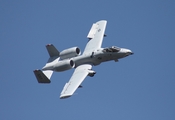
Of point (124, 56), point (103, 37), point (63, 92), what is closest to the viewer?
point (63, 92)

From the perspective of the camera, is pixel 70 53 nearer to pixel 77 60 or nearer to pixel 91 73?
pixel 77 60

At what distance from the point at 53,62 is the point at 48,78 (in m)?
5.09

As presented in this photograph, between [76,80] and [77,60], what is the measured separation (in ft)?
18.6

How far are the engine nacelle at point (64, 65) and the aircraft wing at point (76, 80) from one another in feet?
4.44

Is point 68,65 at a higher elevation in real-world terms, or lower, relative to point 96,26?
lower

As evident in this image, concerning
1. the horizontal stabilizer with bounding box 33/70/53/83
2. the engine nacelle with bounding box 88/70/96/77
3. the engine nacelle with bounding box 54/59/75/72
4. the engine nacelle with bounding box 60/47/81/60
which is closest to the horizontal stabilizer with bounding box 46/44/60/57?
the engine nacelle with bounding box 60/47/81/60

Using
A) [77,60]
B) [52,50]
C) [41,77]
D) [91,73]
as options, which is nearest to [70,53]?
[77,60]

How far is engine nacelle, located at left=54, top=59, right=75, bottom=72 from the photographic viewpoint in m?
88.9

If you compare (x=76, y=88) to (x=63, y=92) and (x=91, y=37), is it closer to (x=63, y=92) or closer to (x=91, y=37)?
(x=63, y=92)

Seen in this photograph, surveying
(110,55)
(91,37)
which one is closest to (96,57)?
(110,55)

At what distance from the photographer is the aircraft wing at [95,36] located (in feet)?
304

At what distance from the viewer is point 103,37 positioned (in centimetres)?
9600

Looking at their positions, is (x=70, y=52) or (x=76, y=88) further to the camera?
(x=70, y=52)

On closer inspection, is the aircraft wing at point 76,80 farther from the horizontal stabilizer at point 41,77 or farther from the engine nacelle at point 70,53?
the horizontal stabilizer at point 41,77
